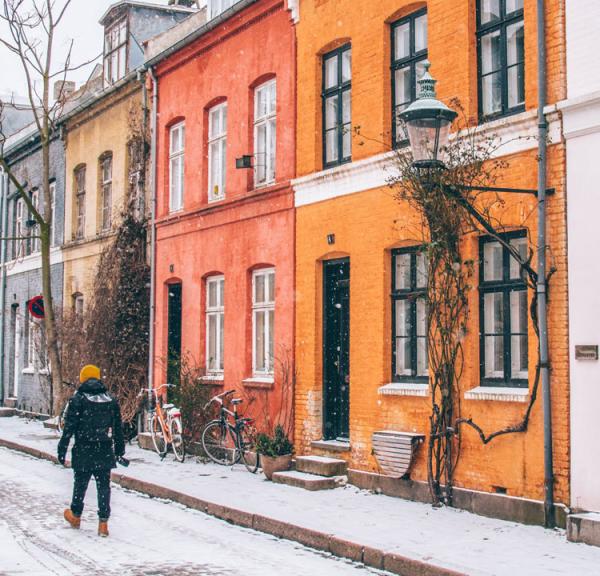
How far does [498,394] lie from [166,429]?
7.39m

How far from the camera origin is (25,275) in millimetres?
28203

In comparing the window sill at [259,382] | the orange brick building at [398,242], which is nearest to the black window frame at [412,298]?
the orange brick building at [398,242]

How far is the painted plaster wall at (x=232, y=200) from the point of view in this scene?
587 inches

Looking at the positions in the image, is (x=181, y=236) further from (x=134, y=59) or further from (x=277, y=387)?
(x=134, y=59)

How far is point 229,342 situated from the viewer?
53.5 feet

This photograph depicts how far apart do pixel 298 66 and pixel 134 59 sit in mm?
8773

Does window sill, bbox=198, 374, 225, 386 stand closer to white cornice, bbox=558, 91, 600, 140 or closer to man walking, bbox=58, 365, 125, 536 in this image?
man walking, bbox=58, 365, 125, 536

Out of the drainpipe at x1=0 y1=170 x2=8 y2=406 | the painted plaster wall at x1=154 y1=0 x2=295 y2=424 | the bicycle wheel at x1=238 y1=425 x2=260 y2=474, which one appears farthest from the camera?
the drainpipe at x1=0 y1=170 x2=8 y2=406

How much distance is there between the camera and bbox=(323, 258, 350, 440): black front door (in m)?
13.7

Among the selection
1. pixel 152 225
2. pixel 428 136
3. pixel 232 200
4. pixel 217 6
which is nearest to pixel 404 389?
pixel 428 136

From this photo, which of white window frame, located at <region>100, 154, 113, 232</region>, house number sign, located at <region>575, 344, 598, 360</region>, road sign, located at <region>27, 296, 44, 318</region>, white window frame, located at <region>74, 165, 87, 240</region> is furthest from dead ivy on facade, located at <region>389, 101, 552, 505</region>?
white window frame, located at <region>74, 165, 87, 240</region>

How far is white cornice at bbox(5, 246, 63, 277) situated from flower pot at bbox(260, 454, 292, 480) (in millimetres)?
12662

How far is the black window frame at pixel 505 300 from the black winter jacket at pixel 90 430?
4238mm

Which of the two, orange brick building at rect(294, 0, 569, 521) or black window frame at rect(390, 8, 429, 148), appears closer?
orange brick building at rect(294, 0, 569, 521)
